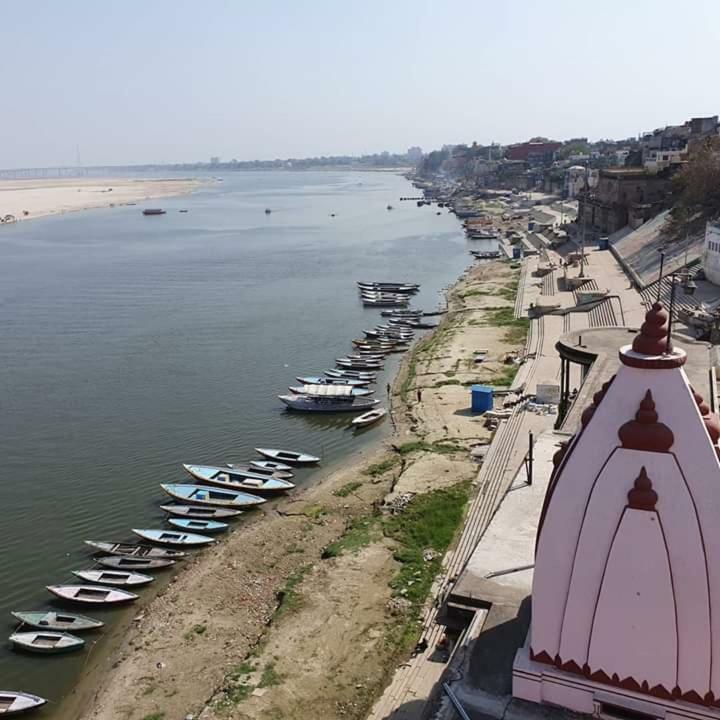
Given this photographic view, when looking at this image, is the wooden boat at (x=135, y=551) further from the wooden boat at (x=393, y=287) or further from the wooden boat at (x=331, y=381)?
the wooden boat at (x=393, y=287)

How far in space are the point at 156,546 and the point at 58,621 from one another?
3.93 meters

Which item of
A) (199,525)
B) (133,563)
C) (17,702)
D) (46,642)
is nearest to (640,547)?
(17,702)

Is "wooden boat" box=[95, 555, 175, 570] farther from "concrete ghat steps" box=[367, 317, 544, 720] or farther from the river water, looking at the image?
"concrete ghat steps" box=[367, 317, 544, 720]

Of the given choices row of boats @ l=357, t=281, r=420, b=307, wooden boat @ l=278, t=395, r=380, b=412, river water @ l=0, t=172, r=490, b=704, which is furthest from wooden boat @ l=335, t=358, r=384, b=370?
row of boats @ l=357, t=281, r=420, b=307

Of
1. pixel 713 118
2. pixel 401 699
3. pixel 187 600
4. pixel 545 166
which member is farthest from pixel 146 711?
pixel 545 166

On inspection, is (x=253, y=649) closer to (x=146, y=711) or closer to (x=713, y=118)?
(x=146, y=711)

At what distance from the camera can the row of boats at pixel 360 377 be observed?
A: 33.4 m

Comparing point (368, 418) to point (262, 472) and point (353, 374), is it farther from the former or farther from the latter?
point (262, 472)

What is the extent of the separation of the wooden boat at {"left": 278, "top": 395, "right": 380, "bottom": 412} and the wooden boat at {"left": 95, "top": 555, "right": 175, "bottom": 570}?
1300cm

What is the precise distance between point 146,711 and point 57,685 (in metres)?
2.89

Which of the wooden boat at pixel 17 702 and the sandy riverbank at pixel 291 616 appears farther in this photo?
the wooden boat at pixel 17 702

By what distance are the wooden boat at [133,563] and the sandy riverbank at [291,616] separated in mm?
733

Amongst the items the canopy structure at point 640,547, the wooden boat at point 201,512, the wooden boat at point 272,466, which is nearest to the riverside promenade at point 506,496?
the canopy structure at point 640,547

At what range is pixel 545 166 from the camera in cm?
15900
